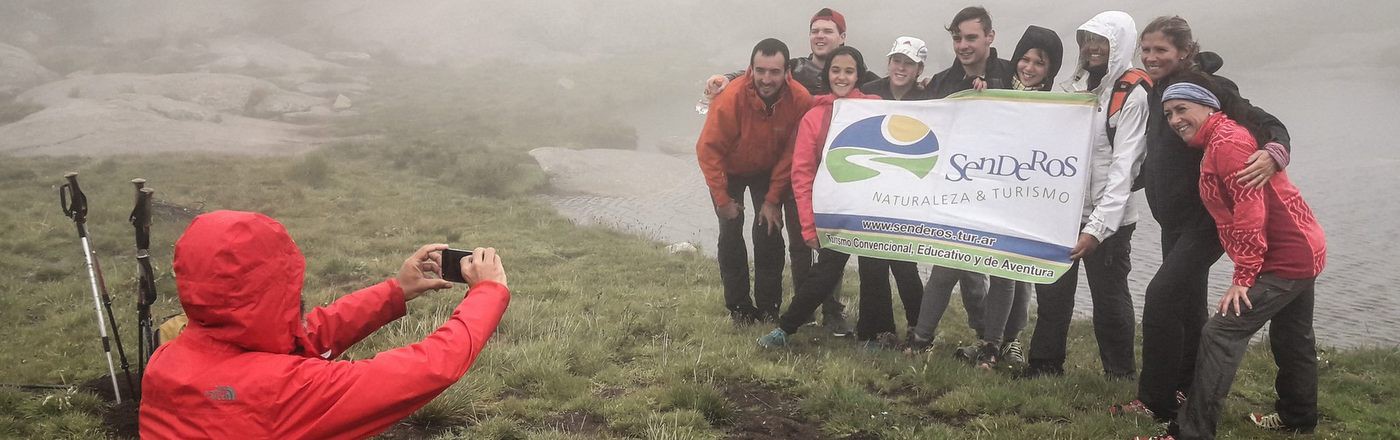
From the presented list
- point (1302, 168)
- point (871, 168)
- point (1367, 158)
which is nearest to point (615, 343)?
point (871, 168)

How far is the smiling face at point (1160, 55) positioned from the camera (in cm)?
475

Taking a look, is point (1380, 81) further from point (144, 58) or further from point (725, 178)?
point (144, 58)

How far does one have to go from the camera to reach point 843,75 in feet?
21.2

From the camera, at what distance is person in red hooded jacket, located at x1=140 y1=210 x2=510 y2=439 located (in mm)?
2592

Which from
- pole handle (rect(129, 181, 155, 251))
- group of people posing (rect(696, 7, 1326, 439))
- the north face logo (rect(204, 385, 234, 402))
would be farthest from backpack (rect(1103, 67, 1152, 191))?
pole handle (rect(129, 181, 155, 251))

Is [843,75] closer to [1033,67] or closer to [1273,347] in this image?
[1033,67]

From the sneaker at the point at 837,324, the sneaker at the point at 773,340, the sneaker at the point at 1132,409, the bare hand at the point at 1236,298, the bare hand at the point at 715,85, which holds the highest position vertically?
the bare hand at the point at 715,85

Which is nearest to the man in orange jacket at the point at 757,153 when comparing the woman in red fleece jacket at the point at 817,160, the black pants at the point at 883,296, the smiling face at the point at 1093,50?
the woman in red fleece jacket at the point at 817,160

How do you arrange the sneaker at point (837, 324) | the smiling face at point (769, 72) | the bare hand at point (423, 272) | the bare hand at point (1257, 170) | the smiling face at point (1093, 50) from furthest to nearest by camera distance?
the sneaker at point (837, 324), the smiling face at point (769, 72), the smiling face at point (1093, 50), the bare hand at point (1257, 170), the bare hand at point (423, 272)

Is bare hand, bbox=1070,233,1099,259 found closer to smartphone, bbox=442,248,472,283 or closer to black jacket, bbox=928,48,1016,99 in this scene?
black jacket, bbox=928,48,1016,99

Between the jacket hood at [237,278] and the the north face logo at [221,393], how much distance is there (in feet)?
0.47

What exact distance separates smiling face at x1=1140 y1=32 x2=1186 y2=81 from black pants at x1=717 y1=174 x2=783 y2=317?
3012 mm

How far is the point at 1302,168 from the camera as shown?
2198 cm

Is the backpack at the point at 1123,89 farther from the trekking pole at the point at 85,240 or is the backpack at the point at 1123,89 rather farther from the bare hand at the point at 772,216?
the trekking pole at the point at 85,240
